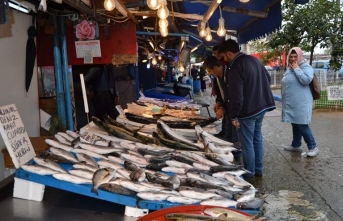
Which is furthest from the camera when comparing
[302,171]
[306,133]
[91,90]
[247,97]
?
[91,90]

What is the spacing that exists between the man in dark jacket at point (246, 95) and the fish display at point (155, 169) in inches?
46.2

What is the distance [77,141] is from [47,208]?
3.29 feet

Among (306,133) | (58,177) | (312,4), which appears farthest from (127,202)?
(312,4)

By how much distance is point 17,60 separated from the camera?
604 cm

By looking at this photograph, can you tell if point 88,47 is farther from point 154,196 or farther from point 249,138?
point 154,196

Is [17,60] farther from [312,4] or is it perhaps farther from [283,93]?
[312,4]

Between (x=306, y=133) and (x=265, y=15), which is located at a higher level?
(x=265, y=15)

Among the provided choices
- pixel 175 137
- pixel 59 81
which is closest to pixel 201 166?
pixel 175 137

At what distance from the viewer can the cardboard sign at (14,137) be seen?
13.0 feet

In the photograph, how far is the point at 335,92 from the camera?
13797 millimetres

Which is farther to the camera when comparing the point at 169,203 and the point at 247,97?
the point at 247,97

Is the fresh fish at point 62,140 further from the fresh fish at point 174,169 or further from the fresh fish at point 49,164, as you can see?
the fresh fish at point 174,169

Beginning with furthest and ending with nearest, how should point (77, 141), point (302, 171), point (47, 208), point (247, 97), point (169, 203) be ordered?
point (302, 171) < point (247, 97) < point (77, 141) < point (47, 208) < point (169, 203)

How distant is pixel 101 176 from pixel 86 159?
555 millimetres
